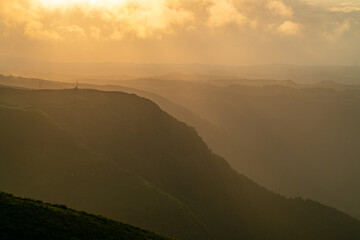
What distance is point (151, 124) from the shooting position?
232 feet

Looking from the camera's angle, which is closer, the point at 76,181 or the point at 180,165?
the point at 76,181

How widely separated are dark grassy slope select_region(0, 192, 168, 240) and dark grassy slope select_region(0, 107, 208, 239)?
53.2 feet

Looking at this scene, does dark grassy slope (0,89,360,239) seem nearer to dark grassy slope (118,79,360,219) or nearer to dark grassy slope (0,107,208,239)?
dark grassy slope (0,107,208,239)

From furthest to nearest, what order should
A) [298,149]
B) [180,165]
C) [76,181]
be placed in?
[298,149] → [180,165] → [76,181]

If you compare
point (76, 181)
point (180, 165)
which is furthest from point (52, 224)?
point (180, 165)

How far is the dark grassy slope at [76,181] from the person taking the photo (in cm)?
4309

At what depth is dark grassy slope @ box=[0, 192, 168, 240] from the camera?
2036cm

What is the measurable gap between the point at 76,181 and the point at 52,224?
25.9 m

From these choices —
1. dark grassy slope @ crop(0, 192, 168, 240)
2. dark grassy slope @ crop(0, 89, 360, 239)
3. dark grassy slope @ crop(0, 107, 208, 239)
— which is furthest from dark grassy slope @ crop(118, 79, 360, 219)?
dark grassy slope @ crop(0, 192, 168, 240)

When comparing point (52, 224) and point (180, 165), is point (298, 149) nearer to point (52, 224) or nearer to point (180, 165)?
point (180, 165)

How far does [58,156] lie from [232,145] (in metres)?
94.7

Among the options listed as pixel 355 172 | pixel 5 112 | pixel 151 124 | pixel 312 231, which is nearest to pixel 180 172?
pixel 151 124

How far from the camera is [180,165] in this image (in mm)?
65062

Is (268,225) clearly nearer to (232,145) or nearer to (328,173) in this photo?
(232,145)
